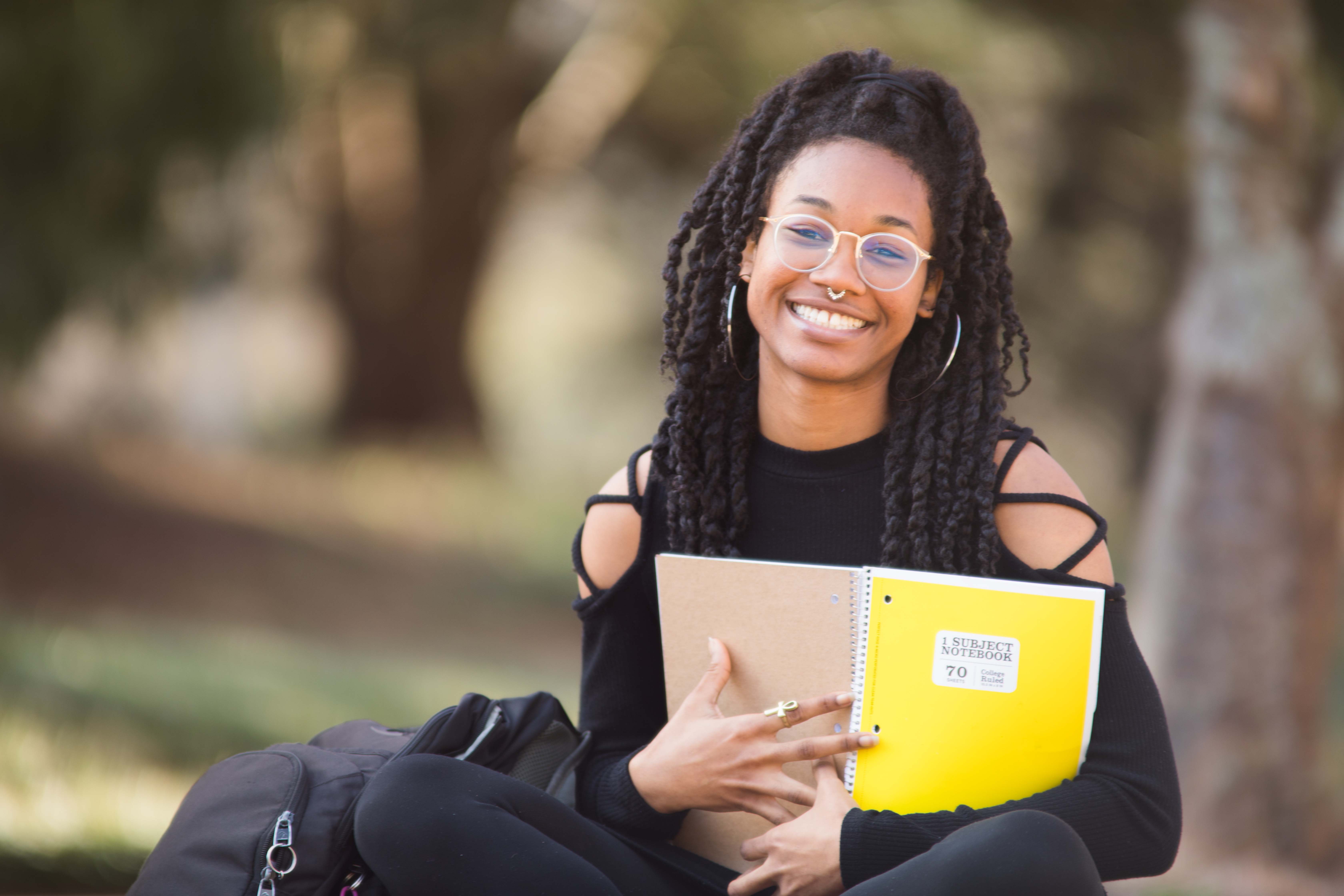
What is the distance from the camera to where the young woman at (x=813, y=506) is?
1833 millimetres

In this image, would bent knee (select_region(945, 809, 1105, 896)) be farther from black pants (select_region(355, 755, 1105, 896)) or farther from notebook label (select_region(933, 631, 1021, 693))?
notebook label (select_region(933, 631, 1021, 693))

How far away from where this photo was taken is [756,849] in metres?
1.92

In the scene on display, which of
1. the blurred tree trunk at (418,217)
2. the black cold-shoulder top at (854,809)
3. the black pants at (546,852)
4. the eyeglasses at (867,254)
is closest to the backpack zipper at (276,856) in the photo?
the black pants at (546,852)

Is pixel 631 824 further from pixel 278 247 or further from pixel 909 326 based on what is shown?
pixel 278 247

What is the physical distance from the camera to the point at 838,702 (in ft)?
6.24

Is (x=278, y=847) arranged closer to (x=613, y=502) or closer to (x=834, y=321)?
(x=613, y=502)

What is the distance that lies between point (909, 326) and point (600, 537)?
25.1 inches

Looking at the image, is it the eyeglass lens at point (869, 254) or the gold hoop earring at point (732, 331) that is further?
the gold hoop earring at point (732, 331)

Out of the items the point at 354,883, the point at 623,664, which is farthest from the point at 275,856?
the point at 623,664

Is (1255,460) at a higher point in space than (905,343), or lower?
lower

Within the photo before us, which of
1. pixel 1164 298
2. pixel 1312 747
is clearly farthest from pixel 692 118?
pixel 1312 747

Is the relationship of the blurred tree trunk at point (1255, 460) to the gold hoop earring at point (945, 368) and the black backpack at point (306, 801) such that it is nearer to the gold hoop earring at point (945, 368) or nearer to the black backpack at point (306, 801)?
the gold hoop earring at point (945, 368)

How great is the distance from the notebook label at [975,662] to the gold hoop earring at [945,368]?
1.63 ft

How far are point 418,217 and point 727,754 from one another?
332 inches
